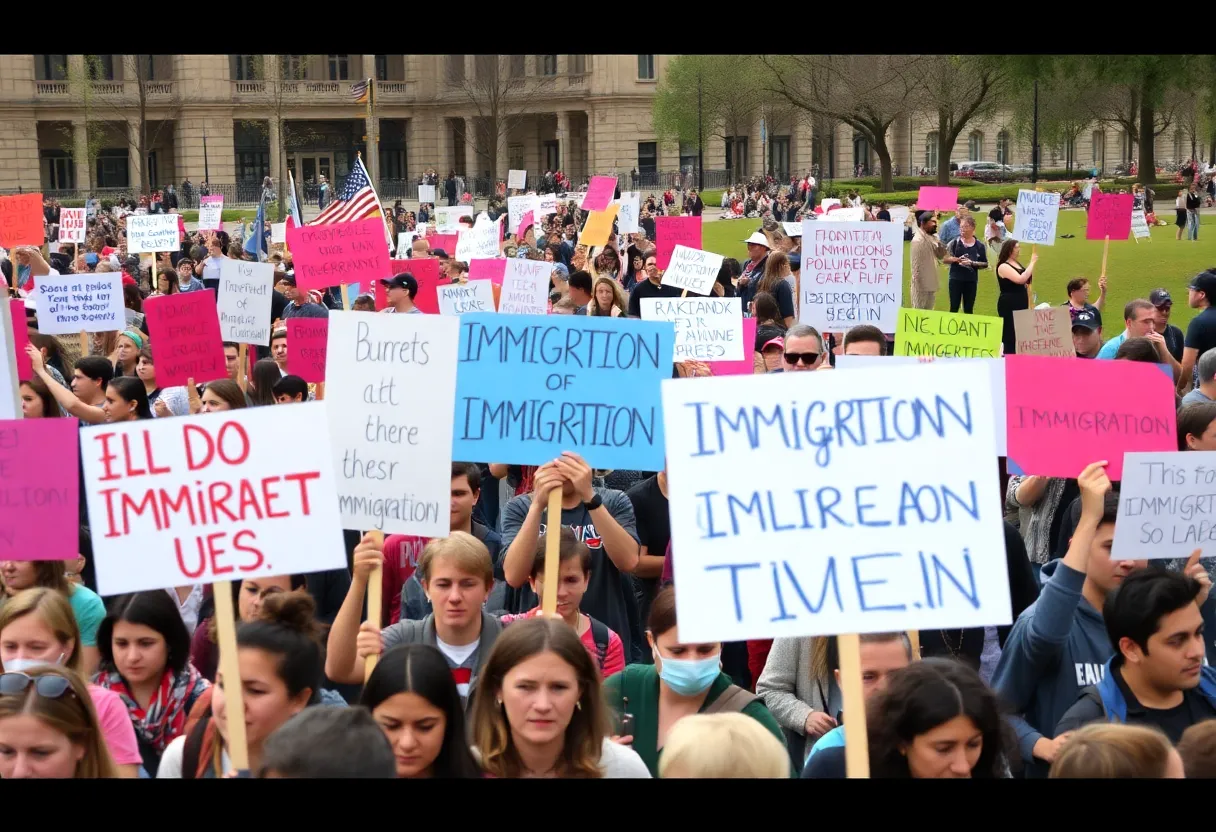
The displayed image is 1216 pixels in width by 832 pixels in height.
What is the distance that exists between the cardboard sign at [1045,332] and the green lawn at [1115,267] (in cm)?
1163

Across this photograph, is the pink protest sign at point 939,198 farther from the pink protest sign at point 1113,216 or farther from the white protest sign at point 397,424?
the white protest sign at point 397,424

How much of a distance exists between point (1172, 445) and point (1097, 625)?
108cm

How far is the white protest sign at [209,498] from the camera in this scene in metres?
4.25

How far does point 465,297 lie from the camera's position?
12102 mm

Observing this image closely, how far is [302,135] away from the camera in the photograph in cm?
8194

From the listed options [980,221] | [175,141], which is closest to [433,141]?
[175,141]

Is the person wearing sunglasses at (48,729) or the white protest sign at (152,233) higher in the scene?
the white protest sign at (152,233)

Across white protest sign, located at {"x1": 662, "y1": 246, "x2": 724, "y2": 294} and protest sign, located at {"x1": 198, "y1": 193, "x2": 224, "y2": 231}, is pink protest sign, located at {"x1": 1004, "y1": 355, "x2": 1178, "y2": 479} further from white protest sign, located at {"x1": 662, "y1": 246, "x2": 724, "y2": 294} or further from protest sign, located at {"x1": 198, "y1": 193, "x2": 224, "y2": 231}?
protest sign, located at {"x1": 198, "y1": 193, "x2": 224, "y2": 231}

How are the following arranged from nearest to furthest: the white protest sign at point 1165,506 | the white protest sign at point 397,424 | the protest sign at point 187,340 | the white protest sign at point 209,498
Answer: the white protest sign at point 209,498
the white protest sign at point 1165,506
the white protest sign at point 397,424
the protest sign at point 187,340

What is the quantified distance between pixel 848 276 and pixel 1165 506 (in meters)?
6.63

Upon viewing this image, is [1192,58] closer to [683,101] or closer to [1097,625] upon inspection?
[683,101]

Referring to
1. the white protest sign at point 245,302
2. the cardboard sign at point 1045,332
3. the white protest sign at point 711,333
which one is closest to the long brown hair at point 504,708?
the white protest sign at point 711,333

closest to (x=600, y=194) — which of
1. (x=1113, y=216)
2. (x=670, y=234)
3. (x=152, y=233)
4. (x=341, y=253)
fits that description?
(x=670, y=234)

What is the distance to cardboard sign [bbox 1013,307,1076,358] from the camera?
34.6 feet
